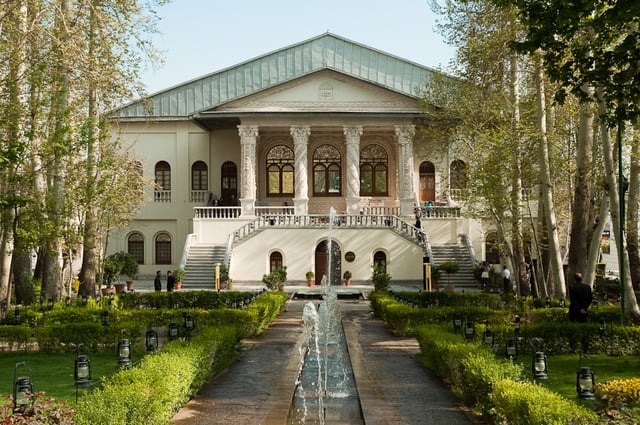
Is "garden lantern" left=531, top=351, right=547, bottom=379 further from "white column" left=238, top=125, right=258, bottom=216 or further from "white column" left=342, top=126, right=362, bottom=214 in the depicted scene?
"white column" left=238, top=125, right=258, bottom=216

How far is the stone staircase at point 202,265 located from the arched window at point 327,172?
26.3 feet

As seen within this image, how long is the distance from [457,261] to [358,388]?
23.7 metres

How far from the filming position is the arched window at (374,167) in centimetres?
4150

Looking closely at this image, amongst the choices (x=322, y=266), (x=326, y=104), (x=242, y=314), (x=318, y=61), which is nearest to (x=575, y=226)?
(x=242, y=314)

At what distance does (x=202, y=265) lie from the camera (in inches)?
1366

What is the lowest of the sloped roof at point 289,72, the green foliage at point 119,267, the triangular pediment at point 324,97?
the green foliage at point 119,267

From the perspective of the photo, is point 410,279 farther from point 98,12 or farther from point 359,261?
point 98,12

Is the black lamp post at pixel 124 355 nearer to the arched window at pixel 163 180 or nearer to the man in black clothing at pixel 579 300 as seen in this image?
the man in black clothing at pixel 579 300

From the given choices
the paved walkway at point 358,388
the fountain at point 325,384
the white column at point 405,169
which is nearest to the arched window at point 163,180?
the white column at point 405,169

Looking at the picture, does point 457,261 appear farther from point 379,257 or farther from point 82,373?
point 82,373

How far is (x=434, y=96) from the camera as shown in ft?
99.4

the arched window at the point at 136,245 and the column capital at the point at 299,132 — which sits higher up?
the column capital at the point at 299,132

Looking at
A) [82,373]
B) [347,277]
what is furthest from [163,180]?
[82,373]

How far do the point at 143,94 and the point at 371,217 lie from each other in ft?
55.3
